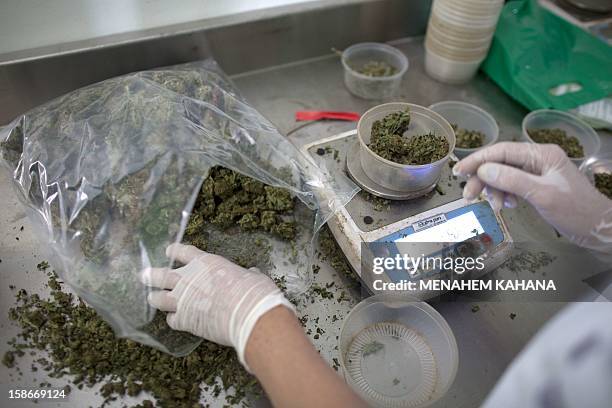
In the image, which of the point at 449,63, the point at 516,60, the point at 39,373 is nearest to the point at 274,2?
the point at 449,63

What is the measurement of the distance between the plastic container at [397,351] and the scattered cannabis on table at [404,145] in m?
0.40

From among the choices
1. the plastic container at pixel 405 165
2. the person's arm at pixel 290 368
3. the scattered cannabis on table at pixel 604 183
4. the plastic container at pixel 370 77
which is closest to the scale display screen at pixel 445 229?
the plastic container at pixel 405 165

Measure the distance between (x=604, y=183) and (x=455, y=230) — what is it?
0.76 metres

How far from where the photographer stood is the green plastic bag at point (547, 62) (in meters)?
1.83

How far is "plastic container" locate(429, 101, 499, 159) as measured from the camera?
176 cm

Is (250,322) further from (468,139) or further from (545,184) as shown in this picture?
(468,139)

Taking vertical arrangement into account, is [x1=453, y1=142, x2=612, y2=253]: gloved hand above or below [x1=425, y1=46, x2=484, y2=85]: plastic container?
above

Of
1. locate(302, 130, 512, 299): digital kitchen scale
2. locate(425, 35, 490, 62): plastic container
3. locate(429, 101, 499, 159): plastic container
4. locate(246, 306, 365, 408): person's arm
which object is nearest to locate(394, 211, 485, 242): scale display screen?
Result: locate(302, 130, 512, 299): digital kitchen scale

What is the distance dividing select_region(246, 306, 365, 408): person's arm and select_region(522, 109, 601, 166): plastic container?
4.07 ft

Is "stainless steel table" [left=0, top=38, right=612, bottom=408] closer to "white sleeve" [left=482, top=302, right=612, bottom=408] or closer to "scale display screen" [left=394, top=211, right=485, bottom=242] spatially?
"scale display screen" [left=394, top=211, right=485, bottom=242]

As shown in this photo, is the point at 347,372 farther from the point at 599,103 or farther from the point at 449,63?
the point at 599,103

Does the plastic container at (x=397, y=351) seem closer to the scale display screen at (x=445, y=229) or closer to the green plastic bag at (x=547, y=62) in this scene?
the scale display screen at (x=445, y=229)

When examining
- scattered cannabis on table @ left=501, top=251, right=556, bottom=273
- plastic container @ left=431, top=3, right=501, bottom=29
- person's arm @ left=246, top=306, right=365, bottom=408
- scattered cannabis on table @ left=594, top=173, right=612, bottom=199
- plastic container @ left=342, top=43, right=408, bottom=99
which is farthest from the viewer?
plastic container @ left=342, top=43, right=408, bottom=99

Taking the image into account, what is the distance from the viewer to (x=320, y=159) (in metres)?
1.44
